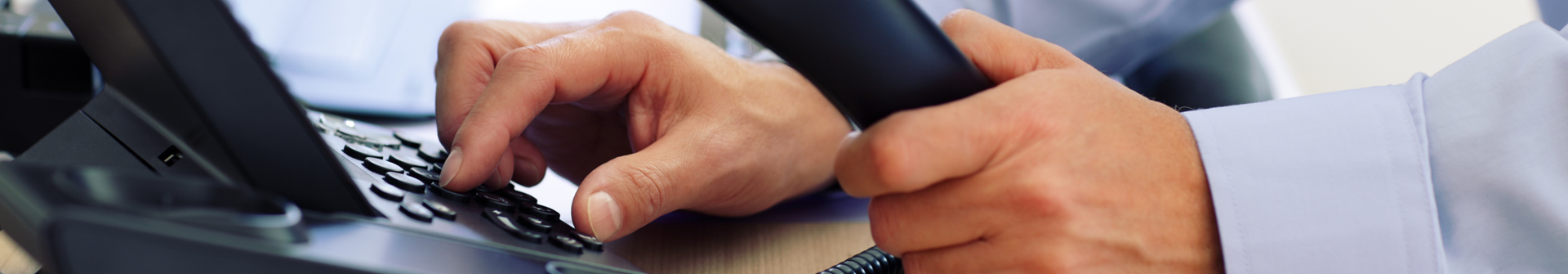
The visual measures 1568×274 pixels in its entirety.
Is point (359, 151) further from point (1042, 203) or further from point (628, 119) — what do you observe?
point (1042, 203)

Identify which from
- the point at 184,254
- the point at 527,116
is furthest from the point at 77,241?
the point at 527,116

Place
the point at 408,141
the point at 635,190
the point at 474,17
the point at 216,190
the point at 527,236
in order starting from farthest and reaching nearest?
the point at 474,17, the point at 408,141, the point at 635,190, the point at 527,236, the point at 216,190

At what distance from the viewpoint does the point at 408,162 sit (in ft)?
1.20

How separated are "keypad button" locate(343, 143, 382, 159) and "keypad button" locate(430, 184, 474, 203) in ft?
0.12

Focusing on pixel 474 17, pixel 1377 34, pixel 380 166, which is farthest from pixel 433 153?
pixel 1377 34

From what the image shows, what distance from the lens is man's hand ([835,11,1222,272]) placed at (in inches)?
9.9

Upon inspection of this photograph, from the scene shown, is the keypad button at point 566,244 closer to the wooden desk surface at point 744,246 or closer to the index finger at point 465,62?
the wooden desk surface at point 744,246

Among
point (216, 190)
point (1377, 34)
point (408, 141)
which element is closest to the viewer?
point (216, 190)

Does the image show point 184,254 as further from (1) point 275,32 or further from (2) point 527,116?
(1) point 275,32

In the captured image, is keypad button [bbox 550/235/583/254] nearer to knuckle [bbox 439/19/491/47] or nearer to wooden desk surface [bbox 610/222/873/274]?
wooden desk surface [bbox 610/222/873/274]

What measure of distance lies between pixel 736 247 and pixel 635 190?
65mm

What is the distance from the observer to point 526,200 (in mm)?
367

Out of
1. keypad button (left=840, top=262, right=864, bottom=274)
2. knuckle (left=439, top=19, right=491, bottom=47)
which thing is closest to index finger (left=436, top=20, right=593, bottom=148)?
knuckle (left=439, top=19, right=491, bottom=47)

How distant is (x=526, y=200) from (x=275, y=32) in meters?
0.73
